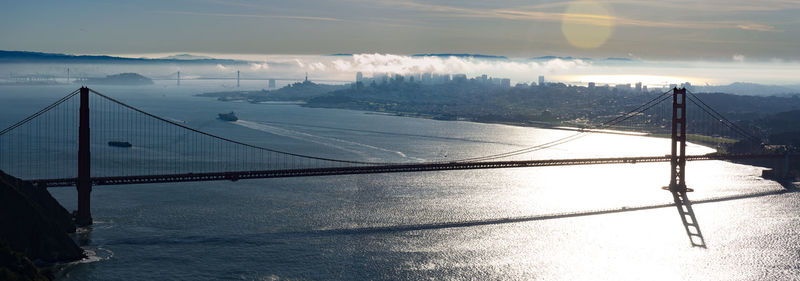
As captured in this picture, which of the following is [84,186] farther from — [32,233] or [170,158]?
[170,158]

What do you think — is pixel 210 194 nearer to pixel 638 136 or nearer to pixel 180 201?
pixel 180 201

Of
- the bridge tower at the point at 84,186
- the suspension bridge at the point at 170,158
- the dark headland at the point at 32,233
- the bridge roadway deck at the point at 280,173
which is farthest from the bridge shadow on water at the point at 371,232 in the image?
the bridge roadway deck at the point at 280,173

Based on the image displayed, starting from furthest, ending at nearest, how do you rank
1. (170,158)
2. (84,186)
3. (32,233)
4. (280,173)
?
(170,158)
(280,173)
(84,186)
(32,233)

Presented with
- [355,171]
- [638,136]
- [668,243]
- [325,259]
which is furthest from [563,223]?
[638,136]

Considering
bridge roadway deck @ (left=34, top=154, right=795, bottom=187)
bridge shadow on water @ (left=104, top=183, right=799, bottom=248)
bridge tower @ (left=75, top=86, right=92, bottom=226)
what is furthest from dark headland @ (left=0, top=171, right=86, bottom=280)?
bridge roadway deck @ (left=34, top=154, right=795, bottom=187)

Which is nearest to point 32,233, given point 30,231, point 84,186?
point 30,231

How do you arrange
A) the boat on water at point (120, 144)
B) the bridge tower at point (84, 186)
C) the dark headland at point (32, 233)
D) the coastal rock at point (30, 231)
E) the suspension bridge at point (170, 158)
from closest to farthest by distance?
the dark headland at point (32, 233), the coastal rock at point (30, 231), the bridge tower at point (84, 186), the suspension bridge at point (170, 158), the boat on water at point (120, 144)

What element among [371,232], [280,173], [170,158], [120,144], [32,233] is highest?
[280,173]

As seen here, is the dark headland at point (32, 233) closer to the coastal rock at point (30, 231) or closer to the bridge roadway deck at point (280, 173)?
the coastal rock at point (30, 231)
